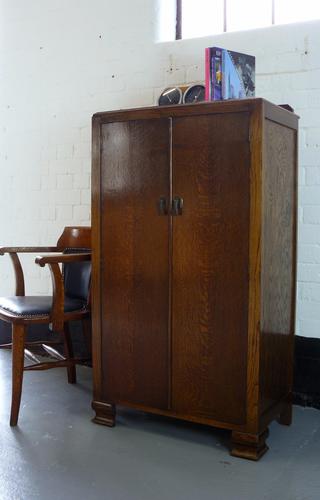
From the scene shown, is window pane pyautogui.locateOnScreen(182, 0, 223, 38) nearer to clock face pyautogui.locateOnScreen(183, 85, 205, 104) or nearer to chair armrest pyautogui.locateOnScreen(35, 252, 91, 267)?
clock face pyautogui.locateOnScreen(183, 85, 205, 104)

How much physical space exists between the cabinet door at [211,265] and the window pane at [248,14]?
3.98 ft

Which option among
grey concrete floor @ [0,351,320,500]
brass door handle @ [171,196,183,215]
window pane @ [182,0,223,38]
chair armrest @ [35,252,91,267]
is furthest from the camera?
window pane @ [182,0,223,38]

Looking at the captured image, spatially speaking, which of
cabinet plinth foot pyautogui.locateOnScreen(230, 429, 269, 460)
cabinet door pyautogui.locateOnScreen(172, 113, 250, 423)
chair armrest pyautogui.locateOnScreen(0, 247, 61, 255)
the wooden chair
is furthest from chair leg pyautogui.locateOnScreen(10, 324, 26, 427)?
cabinet plinth foot pyautogui.locateOnScreen(230, 429, 269, 460)

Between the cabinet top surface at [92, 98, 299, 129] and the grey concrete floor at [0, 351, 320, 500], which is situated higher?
the cabinet top surface at [92, 98, 299, 129]

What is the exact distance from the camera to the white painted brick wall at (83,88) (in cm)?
316

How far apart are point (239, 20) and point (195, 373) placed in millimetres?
2143

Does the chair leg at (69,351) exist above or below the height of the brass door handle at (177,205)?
below

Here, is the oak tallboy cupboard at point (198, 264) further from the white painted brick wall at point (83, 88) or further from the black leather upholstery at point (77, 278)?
the black leather upholstery at point (77, 278)

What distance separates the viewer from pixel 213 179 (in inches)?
102

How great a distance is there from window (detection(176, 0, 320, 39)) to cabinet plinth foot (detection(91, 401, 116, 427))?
7.57 ft

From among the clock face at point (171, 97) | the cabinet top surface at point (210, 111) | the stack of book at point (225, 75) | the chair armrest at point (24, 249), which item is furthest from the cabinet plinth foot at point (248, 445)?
the clock face at point (171, 97)

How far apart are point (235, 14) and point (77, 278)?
1857mm

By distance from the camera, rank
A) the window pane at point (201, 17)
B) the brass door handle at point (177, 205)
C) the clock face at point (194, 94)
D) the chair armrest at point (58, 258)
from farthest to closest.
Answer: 1. the window pane at point (201, 17)
2. the clock face at point (194, 94)
3. the chair armrest at point (58, 258)
4. the brass door handle at point (177, 205)

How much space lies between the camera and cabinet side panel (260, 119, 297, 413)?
8.42 ft
